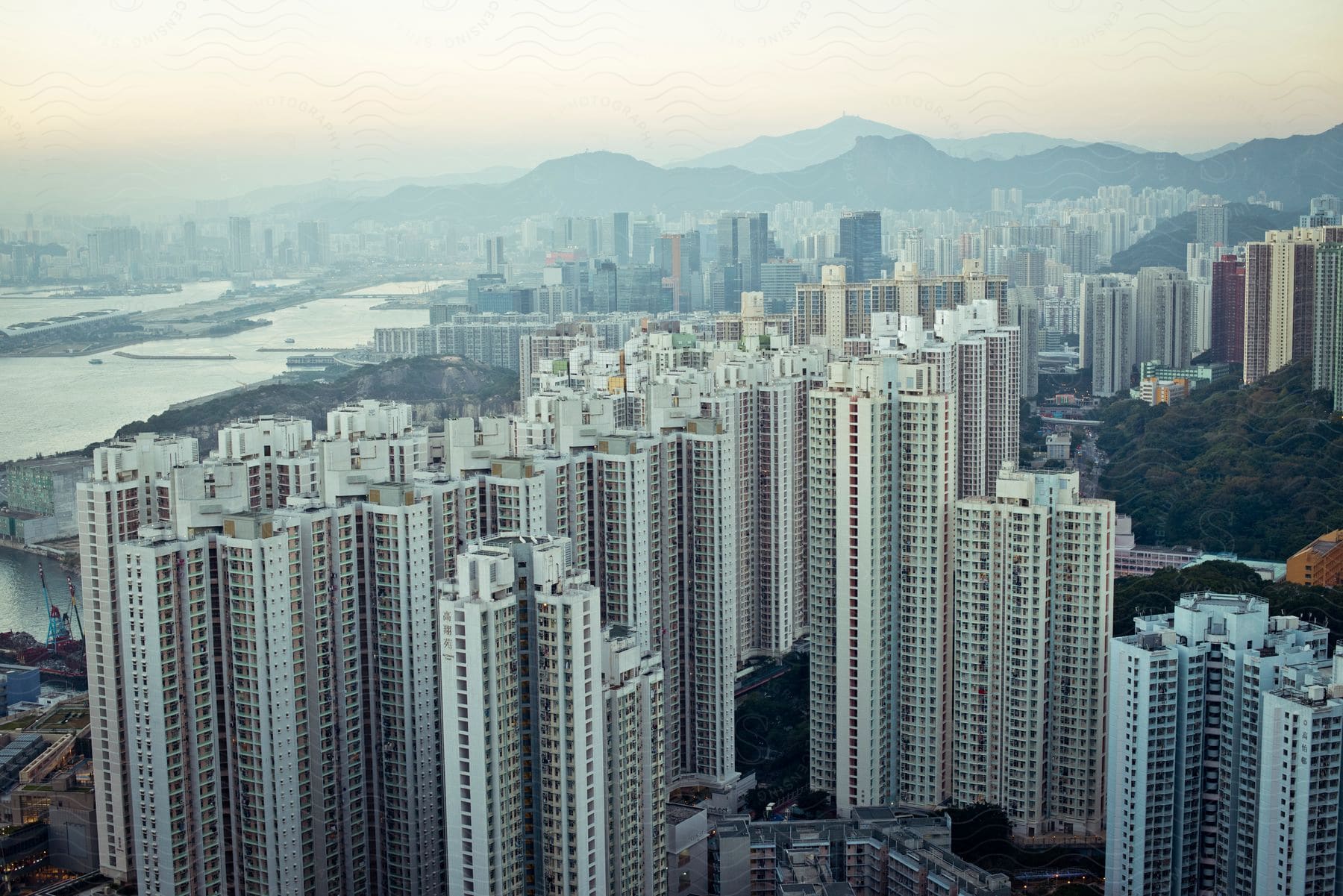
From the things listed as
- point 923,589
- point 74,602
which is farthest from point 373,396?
point 923,589

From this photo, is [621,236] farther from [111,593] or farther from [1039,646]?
[111,593]

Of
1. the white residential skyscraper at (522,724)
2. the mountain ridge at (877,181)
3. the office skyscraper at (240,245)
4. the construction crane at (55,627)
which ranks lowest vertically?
the construction crane at (55,627)

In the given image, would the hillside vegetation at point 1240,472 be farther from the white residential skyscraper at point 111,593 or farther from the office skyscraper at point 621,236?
the white residential skyscraper at point 111,593

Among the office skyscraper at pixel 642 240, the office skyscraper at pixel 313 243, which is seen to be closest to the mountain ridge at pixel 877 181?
the office skyscraper at pixel 313 243

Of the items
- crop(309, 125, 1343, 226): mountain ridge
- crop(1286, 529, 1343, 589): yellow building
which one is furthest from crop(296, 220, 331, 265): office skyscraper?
crop(1286, 529, 1343, 589): yellow building

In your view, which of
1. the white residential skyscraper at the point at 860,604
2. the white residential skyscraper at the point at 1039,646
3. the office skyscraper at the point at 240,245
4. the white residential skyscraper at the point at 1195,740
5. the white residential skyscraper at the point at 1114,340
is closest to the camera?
the white residential skyscraper at the point at 1195,740

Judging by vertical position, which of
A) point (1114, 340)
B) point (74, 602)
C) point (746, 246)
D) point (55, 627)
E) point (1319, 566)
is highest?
point (746, 246)
